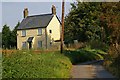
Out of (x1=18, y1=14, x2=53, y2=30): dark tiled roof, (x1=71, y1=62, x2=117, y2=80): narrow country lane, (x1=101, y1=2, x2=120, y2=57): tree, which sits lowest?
(x1=71, y1=62, x2=117, y2=80): narrow country lane

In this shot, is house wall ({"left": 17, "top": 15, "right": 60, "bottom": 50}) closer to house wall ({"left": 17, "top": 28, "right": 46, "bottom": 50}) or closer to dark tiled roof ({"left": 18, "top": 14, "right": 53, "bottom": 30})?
house wall ({"left": 17, "top": 28, "right": 46, "bottom": 50})

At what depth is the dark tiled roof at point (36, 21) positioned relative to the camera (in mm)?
73062

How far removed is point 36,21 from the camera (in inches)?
2977

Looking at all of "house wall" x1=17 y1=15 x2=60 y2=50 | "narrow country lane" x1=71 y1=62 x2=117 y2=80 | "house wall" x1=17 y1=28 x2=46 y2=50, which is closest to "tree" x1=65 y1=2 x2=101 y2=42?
"house wall" x1=17 y1=15 x2=60 y2=50

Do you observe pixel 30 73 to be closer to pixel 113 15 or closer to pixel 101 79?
pixel 101 79

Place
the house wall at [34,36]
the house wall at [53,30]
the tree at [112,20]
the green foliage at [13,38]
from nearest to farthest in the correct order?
the tree at [112,20] < the house wall at [34,36] < the house wall at [53,30] < the green foliage at [13,38]

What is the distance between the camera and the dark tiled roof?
73062mm

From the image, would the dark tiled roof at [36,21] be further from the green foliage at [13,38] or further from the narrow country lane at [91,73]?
the narrow country lane at [91,73]

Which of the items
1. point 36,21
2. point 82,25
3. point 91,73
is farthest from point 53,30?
point 91,73

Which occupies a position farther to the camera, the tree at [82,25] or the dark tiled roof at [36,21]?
the dark tiled roof at [36,21]

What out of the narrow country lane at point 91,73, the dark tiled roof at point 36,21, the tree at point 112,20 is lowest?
the narrow country lane at point 91,73

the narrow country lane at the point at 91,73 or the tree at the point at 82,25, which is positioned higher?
the tree at the point at 82,25

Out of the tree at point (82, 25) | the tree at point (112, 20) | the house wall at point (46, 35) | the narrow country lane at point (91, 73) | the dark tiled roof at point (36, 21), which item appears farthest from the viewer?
the dark tiled roof at point (36, 21)

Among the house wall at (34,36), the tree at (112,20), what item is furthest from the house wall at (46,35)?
the tree at (112,20)
